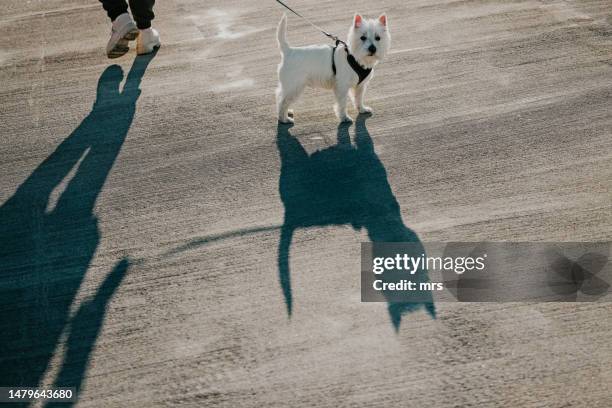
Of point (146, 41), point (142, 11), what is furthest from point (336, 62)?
point (146, 41)

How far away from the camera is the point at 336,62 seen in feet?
23.8

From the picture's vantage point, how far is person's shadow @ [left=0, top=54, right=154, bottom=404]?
4.85 metres

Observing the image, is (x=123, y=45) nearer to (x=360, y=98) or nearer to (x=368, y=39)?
(x=360, y=98)

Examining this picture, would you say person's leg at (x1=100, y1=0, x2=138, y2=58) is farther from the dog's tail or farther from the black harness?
the black harness

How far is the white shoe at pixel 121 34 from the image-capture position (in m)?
8.85

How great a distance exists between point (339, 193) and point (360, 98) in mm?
1621

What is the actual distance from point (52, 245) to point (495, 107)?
4.78 m

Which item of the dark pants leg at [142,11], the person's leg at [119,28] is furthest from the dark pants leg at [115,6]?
the dark pants leg at [142,11]

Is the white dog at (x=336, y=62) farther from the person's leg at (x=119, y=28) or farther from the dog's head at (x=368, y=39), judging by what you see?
the person's leg at (x=119, y=28)

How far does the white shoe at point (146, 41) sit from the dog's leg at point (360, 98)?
123 inches

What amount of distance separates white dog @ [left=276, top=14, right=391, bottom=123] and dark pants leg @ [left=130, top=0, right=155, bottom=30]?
98.4 inches

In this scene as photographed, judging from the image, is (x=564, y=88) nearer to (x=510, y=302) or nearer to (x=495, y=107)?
(x=495, y=107)

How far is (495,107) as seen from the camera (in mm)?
7746

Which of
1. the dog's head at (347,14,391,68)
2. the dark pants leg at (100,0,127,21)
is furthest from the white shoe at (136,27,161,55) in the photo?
the dog's head at (347,14,391,68)
